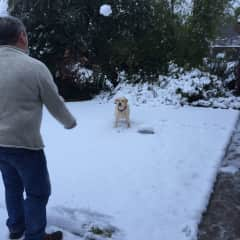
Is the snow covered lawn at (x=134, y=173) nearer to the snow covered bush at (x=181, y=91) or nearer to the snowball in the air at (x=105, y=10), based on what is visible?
the snow covered bush at (x=181, y=91)

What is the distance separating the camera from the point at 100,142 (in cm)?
463

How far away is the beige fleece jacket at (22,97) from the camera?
201cm

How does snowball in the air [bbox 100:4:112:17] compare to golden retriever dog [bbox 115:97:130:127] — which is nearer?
golden retriever dog [bbox 115:97:130:127]

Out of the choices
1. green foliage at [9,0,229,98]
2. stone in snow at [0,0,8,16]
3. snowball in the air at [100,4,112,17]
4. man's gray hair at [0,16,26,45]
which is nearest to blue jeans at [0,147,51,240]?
man's gray hair at [0,16,26,45]

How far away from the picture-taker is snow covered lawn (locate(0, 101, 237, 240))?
2764mm

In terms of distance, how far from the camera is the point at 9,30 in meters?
2.05

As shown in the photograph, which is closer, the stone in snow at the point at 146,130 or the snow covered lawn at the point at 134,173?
the snow covered lawn at the point at 134,173

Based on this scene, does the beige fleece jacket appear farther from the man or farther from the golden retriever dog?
the golden retriever dog

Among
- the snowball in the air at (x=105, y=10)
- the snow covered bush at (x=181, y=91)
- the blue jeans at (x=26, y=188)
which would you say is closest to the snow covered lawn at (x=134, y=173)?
the blue jeans at (x=26, y=188)

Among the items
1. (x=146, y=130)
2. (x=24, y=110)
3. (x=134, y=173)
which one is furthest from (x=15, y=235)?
(x=146, y=130)

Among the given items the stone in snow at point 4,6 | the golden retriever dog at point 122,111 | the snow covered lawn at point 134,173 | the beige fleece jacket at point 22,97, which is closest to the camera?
the beige fleece jacket at point 22,97

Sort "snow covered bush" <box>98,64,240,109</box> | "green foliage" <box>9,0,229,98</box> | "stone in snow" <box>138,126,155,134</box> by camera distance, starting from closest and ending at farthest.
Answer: "stone in snow" <box>138,126,155,134</box> → "snow covered bush" <box>98,64,240,109</box> → "green foliage" <box>9,0,229,98</box>

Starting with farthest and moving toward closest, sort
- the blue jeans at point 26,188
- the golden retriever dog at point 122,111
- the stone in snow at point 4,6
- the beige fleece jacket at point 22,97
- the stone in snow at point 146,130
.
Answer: the stone in snow at point 4,6, the golden retriever dog at point 122,111, the stone in snow at point 146,130, the blue jeans at point 26,188, the beige fleece jacket at point 22,97

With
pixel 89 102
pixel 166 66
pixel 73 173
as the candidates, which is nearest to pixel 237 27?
pixel 166 66
